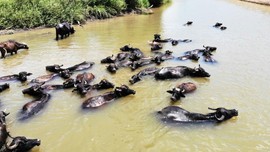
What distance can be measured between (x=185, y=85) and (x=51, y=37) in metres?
10.6

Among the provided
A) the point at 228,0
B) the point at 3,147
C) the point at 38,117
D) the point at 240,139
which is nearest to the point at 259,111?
the point at 240,139

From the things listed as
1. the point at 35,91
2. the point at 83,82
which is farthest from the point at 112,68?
the point at 35,91

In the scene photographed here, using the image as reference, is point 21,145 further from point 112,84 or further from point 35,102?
point 112,84

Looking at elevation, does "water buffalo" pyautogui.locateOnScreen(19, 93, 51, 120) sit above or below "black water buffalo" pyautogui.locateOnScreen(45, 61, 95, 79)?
below

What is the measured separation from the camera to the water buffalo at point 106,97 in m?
9.30

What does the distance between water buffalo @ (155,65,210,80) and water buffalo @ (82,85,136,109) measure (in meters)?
1.72

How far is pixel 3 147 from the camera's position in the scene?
7172mm

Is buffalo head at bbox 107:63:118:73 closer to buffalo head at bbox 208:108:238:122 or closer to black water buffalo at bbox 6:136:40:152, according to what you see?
buffalo head at bbox 208:108:238:122

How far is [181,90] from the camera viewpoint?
9844mm

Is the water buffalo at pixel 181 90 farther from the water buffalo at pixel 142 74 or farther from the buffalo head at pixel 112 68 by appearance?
the buffalo head at pixel 112 68

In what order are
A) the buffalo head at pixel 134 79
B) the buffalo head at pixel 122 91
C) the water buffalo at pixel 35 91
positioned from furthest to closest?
the buffalo head at pixel 134 79 < the water buffalo at pixel 35 91 < the buffalo head at pixel 122 91

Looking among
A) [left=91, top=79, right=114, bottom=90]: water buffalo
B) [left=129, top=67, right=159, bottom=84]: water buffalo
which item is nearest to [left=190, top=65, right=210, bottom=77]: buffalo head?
[left=129, top=67, right=159, bottom=84]: water buffalo

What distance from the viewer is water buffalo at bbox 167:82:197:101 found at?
9.59m

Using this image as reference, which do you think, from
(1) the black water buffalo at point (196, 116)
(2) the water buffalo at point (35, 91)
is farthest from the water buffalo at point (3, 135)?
(1) the black water buffalo at point (196, 116)
